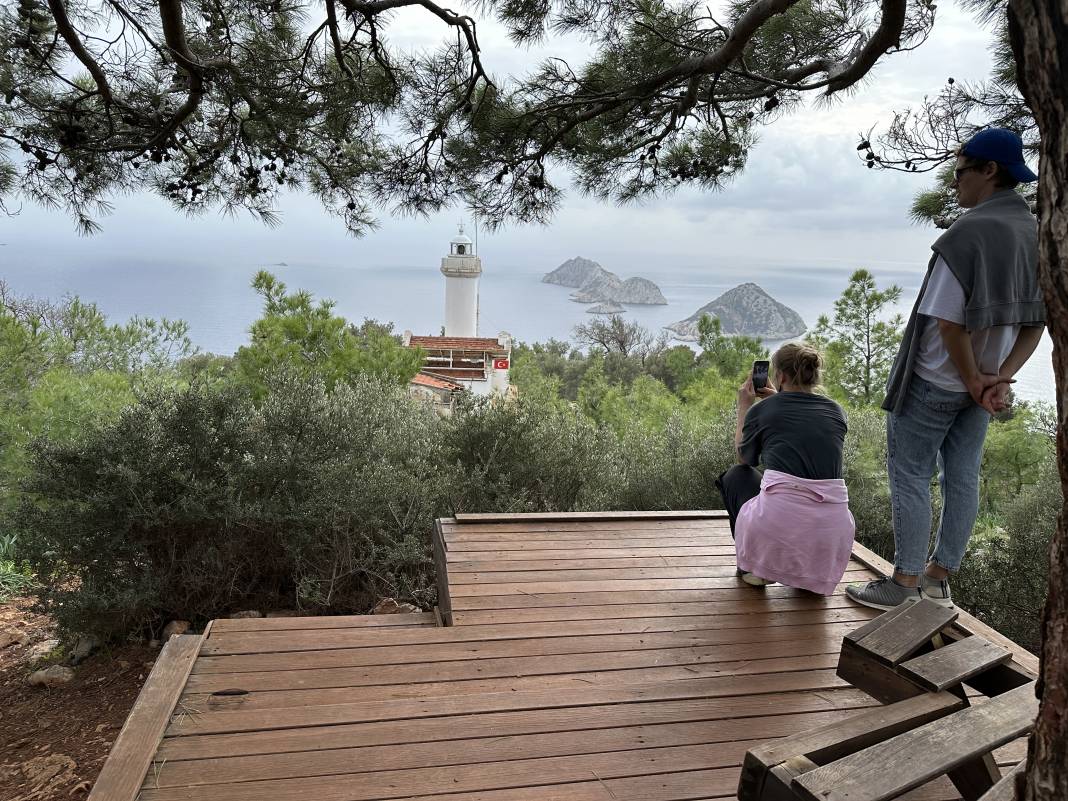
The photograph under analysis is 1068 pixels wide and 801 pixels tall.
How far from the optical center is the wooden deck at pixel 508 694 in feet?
6.00

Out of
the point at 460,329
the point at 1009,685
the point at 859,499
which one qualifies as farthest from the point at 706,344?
the point at 1009,685

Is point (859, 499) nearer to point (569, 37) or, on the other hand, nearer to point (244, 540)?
point (569, 37)

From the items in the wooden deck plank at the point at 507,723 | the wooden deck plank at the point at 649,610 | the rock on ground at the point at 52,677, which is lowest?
the rock on ground at the point at 52,677

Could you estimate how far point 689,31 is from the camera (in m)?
3.76

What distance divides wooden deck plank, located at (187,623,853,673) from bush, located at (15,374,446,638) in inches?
63.1

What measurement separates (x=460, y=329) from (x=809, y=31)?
34.7 metres

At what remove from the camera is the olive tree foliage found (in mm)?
3699

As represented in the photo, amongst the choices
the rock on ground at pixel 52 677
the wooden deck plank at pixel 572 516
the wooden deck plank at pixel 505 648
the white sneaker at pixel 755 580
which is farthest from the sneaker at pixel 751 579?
the rock on ground at pixel 52 677

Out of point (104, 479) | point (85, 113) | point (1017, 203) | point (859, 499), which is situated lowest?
point (859, 499)

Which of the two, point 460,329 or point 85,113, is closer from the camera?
point 85,113

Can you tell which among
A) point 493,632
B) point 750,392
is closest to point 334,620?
point 493,632

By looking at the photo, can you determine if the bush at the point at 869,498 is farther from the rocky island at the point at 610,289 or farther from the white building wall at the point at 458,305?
the rocky island at the point at 610,289

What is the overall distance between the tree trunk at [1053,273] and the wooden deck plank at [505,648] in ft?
5.17

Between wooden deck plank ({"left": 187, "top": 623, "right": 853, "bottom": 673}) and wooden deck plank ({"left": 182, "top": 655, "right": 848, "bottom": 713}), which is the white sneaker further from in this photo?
wooden deck plank ({"left": 182, "top": 655, "right": 848, "bottom": 713})
